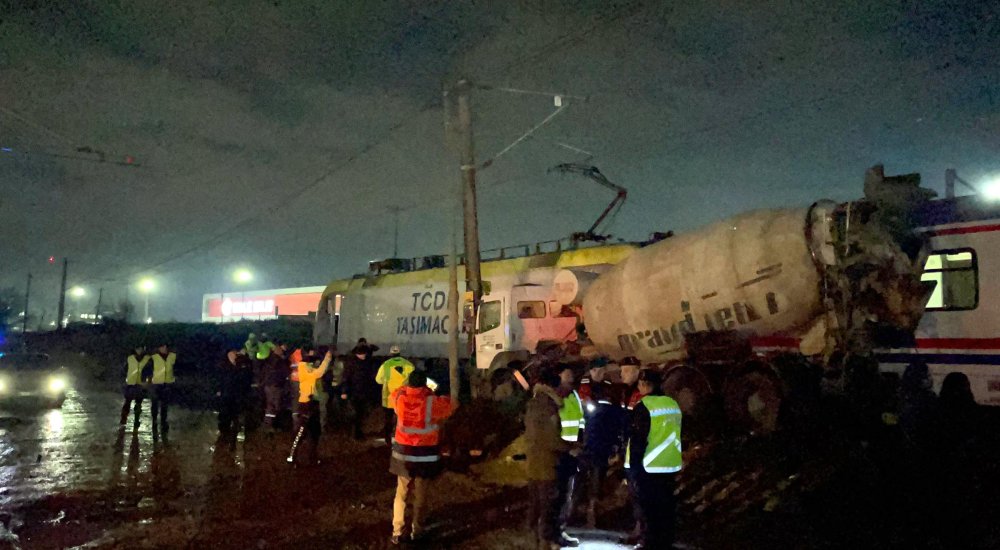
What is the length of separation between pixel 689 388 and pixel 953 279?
385 centimetres

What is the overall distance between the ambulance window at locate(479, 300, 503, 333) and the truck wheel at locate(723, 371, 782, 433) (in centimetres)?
632

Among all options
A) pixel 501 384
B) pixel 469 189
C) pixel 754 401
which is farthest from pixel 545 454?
pixel 469 189

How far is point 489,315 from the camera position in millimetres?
15289

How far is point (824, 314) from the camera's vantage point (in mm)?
8969

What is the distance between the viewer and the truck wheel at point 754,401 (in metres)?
9.07

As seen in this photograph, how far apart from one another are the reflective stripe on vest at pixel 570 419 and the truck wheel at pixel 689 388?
3.79m

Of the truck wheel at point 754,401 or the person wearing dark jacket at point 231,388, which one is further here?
the person wearing dark jacket at point 231,388

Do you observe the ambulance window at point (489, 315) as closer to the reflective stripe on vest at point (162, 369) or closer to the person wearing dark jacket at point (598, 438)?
the reflective stripe on vest at point (162, 369)

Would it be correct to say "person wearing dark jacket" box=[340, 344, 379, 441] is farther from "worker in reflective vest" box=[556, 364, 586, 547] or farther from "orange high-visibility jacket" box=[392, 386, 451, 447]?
"worker in reflective vest" box=[556, 364, 586, 547]

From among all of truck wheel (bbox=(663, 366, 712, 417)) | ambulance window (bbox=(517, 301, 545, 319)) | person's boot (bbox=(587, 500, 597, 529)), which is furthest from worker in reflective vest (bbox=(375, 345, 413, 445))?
ambulance window (bbox=(517, 301, 545, 319))

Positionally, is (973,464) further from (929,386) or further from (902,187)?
(902,187)

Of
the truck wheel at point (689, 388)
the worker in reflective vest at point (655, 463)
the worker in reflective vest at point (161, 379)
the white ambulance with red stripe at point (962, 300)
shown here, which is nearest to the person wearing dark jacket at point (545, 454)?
the worker in reflective vest at point (655, 463)

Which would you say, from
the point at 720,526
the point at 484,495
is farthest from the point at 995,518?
the point at 484,495

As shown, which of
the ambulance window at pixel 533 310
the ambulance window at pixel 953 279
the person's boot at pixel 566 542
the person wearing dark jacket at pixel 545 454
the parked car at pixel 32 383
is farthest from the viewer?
the parked car at pixel 32 383
